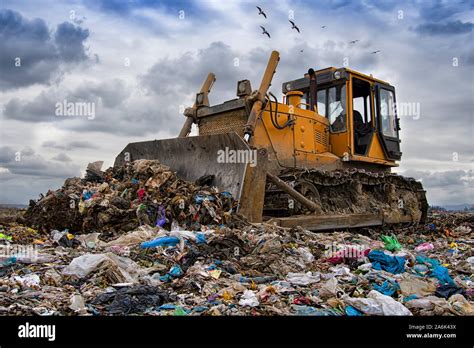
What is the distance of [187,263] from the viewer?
484 cm

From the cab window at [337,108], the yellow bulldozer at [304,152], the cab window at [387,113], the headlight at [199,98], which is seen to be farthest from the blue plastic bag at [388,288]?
the cab window at [387,113]

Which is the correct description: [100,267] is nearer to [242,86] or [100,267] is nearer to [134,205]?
[134,205]

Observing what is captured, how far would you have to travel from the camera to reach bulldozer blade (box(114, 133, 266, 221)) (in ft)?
22.0

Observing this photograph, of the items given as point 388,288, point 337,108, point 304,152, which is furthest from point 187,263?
point 337,108

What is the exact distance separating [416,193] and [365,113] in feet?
8.74

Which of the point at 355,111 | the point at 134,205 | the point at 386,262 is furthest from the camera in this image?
the point at 355,111

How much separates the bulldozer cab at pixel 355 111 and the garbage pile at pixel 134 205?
11.1 ft

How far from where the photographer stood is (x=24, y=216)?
24.0 ft

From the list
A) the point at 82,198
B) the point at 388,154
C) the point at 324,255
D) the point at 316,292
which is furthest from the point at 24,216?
the point at 388,154

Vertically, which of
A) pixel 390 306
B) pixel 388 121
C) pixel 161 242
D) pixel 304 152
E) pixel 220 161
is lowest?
pixel 390 306

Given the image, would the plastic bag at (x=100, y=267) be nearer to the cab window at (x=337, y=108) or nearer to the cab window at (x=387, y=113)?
the cab window at (x=337, y=108)

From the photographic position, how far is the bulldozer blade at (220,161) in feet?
22.0

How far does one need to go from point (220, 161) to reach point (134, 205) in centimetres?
149
